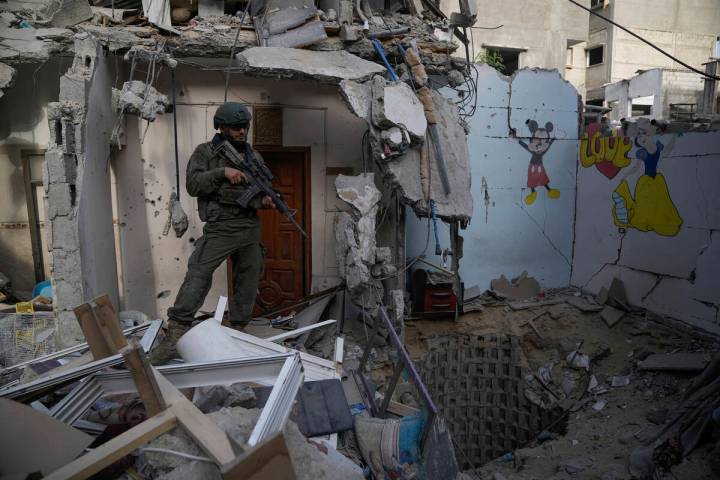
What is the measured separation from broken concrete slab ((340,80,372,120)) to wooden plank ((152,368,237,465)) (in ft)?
10.5

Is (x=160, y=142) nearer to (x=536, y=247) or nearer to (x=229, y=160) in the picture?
(x=229, y=160)

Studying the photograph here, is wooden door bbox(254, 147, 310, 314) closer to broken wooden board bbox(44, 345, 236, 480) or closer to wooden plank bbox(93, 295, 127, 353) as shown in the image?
wooden plank bbox(93, 295, 127, 353)

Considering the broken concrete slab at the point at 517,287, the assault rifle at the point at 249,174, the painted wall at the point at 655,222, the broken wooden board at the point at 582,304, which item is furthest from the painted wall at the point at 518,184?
the assault rifle at the point at 249,174

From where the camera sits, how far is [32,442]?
2064 millimetres

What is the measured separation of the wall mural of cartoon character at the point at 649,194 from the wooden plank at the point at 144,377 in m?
6.46

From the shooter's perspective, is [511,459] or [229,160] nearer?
[229,160]

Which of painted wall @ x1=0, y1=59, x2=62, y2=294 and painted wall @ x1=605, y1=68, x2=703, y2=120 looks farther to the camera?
painted wall @ x1=605, y1=68, x2=703, y2=120

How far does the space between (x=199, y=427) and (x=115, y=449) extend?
37 cm

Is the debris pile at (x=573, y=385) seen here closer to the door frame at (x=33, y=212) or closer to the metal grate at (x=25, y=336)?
the metal grate at (x=25, y=336)

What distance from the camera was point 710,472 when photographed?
333 centimetres

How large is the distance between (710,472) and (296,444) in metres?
3.08

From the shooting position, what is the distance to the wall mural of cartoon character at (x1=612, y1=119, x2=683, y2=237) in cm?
616

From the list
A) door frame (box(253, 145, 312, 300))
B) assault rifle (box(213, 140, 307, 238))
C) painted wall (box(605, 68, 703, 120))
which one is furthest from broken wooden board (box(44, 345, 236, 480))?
painted wall (box(605, 68, 703, 120))

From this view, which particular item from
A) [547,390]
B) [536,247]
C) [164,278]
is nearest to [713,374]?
[547,390]
